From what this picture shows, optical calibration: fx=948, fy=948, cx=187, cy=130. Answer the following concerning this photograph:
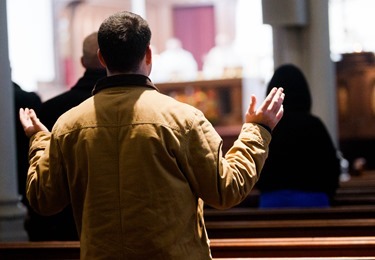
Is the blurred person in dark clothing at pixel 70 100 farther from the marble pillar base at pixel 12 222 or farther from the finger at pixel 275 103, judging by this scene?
the finger at pixel 275 103

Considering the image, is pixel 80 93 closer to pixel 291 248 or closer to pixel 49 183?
pixel 291 248

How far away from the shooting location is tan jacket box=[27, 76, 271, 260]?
2586 mm

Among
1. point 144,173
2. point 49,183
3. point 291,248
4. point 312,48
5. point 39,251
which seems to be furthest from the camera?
point 312,48

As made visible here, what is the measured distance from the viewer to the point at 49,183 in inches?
107

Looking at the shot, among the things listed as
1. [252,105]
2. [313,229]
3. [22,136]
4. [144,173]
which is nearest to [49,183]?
[144,173]

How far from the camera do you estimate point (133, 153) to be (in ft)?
8.52

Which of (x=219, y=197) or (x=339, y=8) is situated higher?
(x=339, y=8)

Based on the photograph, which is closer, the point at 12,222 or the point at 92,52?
the point at 92,52

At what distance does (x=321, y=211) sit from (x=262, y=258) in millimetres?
1572

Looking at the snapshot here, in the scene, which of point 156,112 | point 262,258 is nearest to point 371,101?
point 262,258

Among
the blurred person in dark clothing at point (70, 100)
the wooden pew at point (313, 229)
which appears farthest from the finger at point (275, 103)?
the blurred person in dark clothing at point (70, 100)

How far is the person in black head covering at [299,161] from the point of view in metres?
5.42

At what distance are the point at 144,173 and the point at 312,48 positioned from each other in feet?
21.0

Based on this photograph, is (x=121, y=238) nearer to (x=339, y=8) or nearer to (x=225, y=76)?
(x=225, y=76)
